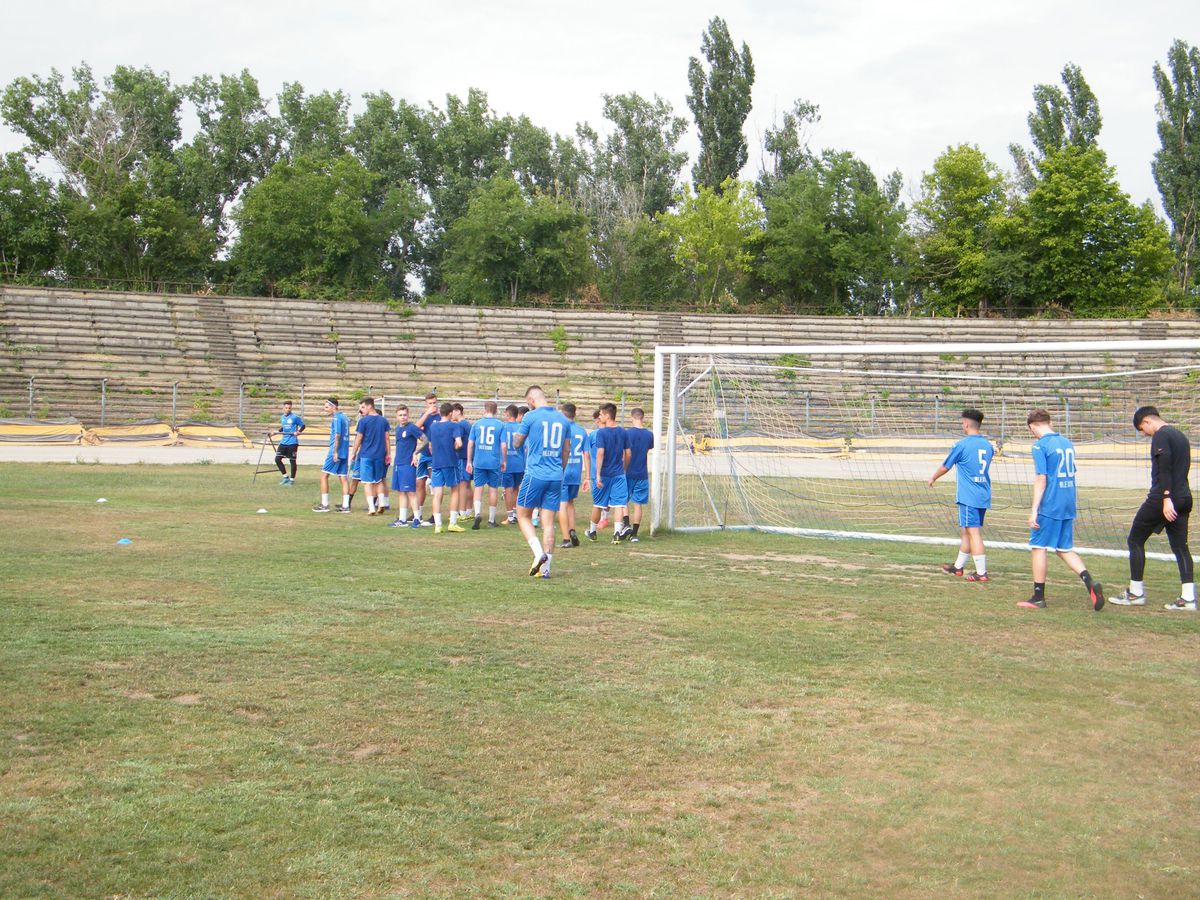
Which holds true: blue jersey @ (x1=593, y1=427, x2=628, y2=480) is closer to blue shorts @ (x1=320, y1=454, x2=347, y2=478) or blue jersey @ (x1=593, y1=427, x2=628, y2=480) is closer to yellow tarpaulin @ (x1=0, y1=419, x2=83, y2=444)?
blue shorts @ (x1=320, y1=454, x2=347, y2=478)

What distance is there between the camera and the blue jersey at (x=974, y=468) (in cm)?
1108

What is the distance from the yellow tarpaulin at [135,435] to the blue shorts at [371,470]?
18.2 metres

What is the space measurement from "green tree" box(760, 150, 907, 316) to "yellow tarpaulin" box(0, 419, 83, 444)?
3426 centimetres

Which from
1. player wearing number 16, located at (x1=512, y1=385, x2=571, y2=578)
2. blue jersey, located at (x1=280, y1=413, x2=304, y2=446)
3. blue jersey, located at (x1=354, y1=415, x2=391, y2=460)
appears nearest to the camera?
player wearing number 16, located at (x1=512, y1=385, x2=571, y2=578)

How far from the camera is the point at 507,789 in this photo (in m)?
4.64

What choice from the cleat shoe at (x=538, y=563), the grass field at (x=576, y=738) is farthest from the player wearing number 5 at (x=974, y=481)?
the cleat shoe at (x=538, y=563)

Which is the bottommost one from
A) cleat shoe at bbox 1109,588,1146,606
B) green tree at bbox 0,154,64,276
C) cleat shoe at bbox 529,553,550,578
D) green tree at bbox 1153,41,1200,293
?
cleat shoe at bbox 1109,588,1146,606

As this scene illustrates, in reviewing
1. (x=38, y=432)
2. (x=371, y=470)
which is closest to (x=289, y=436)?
(x=371, y=470)

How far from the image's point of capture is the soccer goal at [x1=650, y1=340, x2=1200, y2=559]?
49.9 ft

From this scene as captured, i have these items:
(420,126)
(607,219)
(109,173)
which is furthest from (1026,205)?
(109,173)

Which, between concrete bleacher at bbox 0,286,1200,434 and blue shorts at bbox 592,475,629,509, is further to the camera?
concrete bleacher at bbox 0,286,1200,434

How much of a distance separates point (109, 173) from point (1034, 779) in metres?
59.9

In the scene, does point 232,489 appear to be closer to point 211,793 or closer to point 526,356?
point 211,793

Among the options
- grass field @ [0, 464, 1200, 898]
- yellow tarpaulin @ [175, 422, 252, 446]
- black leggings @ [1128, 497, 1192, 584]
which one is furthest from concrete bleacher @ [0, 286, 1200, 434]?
black leggings @ [1128, 497, 1192, 584]
